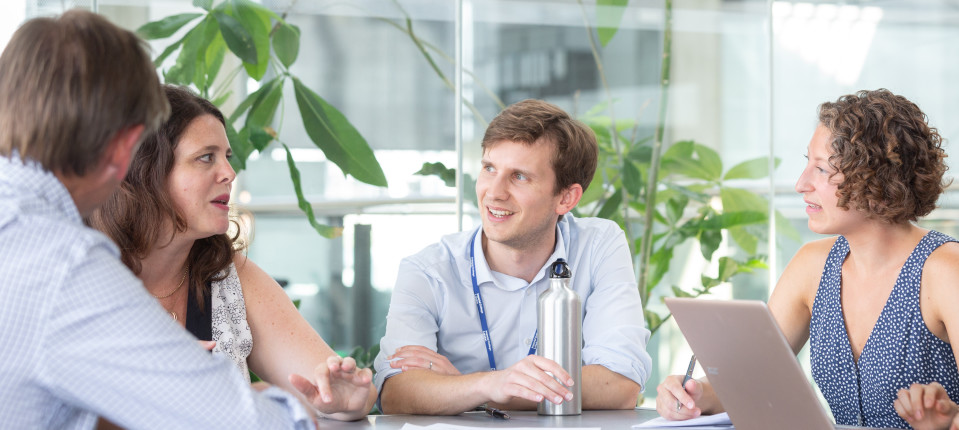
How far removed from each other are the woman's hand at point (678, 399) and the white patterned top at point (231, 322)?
92 cm

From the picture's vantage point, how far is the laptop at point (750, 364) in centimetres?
136

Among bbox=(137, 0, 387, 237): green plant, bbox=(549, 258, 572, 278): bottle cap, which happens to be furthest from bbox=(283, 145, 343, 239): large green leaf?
bbox=(549, 258, 572, 278): bottle cap

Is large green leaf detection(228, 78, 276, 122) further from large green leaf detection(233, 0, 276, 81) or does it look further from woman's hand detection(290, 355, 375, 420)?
woman's hand detection(290, 355, 375, 420)

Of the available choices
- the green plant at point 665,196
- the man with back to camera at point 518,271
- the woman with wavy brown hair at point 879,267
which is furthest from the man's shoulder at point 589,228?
the green plant at point 665,196

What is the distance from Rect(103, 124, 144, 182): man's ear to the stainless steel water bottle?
867 mm

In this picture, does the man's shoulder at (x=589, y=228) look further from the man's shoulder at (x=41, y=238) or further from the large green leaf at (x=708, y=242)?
the man's shoulder at (x=41, y=238)

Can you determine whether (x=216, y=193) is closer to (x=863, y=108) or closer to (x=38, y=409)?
(x=38, y=409)

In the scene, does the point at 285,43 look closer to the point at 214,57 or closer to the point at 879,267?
the point at 214,57

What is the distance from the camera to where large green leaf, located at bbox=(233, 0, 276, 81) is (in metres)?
3.08

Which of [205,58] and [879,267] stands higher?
[205,58]

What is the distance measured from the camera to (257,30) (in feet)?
10.1

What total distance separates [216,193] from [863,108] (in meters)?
1.44

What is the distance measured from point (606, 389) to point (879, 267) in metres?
0.67

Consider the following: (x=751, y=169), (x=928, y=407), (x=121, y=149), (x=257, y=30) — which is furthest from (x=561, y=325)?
(x=751, y=169)
